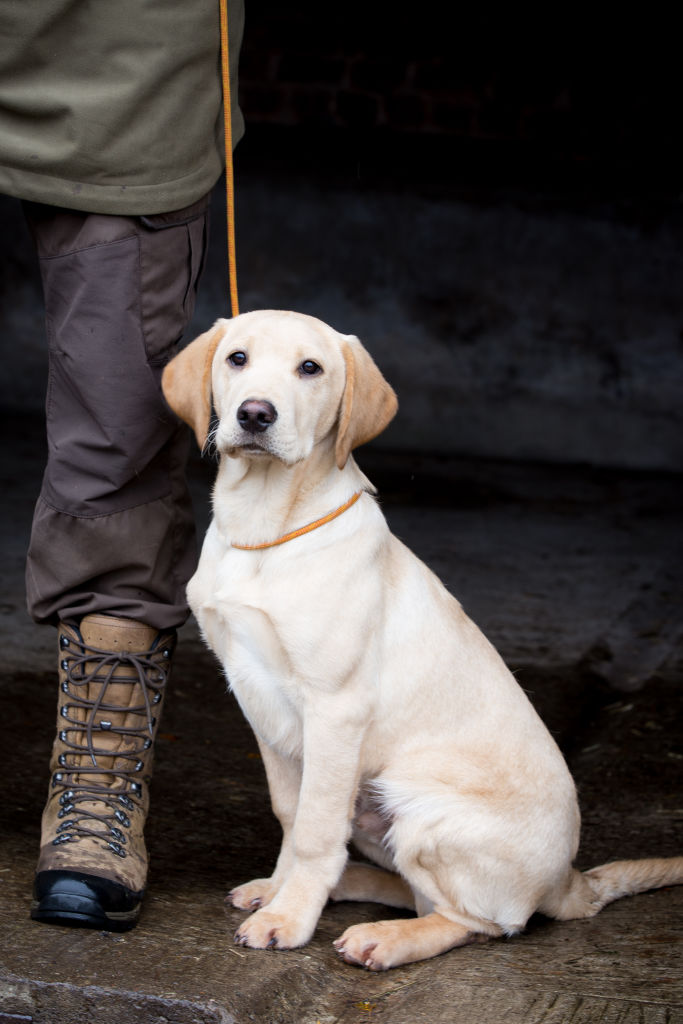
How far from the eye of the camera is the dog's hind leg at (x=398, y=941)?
2.13 meters

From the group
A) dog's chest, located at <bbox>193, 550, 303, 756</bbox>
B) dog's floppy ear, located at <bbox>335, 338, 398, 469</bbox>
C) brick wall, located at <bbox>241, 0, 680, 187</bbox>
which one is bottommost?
dog's chest, located at <bbox>193, 550, 303, 756</bbox>

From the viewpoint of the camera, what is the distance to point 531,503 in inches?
264

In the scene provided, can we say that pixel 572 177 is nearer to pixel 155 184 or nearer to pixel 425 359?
pixel 425 359

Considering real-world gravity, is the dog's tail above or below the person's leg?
below

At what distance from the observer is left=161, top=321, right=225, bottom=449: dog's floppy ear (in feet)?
7.59

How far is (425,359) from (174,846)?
5771 mm

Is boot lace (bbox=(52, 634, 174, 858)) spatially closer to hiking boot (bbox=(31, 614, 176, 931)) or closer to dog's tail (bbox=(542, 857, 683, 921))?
hiking boot (bbox=(31, 614, 176, 931))

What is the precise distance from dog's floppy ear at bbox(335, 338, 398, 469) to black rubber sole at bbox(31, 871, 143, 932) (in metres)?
0.89

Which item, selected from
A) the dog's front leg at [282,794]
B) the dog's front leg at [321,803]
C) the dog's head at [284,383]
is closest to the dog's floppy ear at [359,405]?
the dog's head at [284,383]

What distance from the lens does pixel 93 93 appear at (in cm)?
229

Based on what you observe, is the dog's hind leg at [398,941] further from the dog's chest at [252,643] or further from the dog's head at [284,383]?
the dog's head at [284,383]

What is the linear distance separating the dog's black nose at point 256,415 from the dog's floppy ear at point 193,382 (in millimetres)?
163

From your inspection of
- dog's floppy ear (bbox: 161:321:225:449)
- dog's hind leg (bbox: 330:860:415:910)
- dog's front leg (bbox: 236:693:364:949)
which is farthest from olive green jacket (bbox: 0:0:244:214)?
dog's hind leg (bbox: 330:860:415:910)

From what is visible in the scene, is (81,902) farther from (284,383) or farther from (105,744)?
(284,383)
